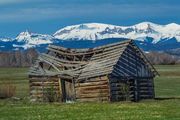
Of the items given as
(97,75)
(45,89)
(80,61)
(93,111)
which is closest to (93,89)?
(97,75)

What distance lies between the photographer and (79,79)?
5212cm

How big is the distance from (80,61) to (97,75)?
4.54 m

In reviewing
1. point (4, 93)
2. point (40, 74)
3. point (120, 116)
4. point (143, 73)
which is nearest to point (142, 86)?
point (143, 73)

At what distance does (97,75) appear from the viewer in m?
50.9

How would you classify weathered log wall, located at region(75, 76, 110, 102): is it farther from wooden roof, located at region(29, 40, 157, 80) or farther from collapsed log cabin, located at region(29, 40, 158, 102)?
wooden roof, located at region(29, 40, 157, 80)

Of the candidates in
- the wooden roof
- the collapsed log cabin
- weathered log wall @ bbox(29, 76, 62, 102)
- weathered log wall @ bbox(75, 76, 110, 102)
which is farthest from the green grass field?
the wooden roof

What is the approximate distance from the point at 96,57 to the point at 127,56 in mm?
2831

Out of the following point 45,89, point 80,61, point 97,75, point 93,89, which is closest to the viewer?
point 97,75

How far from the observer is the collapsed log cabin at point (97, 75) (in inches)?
2002

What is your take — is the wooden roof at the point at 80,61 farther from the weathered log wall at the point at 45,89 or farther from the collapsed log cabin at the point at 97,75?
the weathered log wall at the point at 45,89

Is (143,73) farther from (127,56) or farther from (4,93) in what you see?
(4,93)

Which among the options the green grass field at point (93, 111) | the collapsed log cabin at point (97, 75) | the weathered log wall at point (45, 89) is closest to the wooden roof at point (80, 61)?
the collapsed log cabin at point (97, 75)

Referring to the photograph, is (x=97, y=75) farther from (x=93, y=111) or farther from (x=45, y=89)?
(x=93, y=111)

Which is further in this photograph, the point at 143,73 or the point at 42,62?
the point at 42,62
